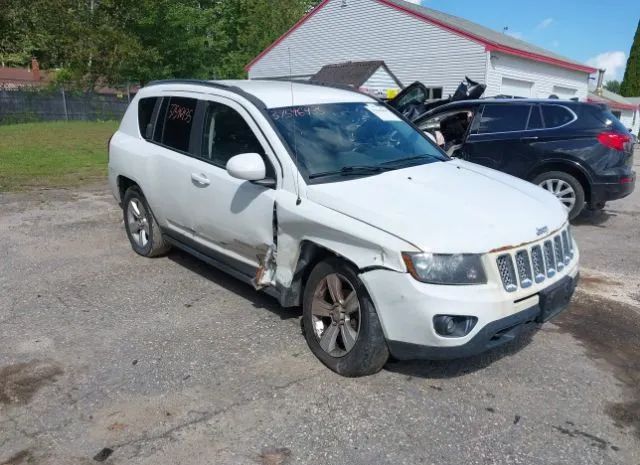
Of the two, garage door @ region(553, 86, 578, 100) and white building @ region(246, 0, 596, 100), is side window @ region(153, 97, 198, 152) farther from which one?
garage door @ region(553, 86, 578, 100)

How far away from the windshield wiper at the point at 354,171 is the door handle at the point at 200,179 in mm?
1101

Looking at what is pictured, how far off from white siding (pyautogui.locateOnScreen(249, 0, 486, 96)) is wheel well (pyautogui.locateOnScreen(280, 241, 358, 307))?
18.9 metres

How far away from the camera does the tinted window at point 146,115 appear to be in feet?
18.3

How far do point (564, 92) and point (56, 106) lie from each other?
2568 cm

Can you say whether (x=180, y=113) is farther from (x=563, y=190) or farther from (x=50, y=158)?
(x=50, y=158)

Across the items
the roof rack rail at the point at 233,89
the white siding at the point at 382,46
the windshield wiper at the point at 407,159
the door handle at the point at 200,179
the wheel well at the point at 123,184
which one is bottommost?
the wheel well at the point at 123,184

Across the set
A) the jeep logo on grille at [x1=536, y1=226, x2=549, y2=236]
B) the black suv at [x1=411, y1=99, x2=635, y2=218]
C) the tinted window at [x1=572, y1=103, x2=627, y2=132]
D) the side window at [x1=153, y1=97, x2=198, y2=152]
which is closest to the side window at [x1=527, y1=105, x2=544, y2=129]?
the black suv at [x1=411, y1=99, x2=635, y2=218]

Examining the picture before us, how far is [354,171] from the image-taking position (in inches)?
155

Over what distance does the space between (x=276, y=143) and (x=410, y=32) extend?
21403 millimetres

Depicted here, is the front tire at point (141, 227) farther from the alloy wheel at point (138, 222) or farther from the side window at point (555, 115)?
the side window at point (555, 115)

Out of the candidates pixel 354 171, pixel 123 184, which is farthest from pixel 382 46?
pixel 354 171

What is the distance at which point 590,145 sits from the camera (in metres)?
7.31

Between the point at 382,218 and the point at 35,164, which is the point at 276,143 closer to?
the point at 382,218

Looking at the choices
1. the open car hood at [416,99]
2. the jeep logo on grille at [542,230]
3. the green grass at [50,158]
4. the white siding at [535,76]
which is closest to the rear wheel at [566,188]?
the open car hood at [416,99]
